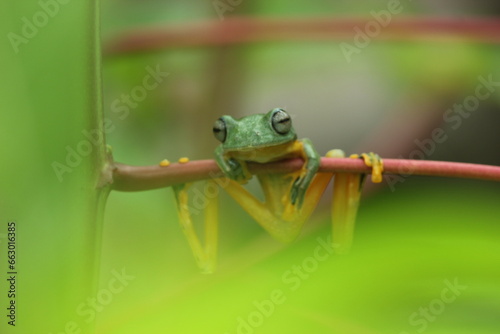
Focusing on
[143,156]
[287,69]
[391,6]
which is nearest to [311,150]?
[143,156]

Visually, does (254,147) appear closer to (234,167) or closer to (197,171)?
(234,167)

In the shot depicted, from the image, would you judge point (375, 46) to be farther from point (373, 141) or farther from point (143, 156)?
point (143, 156)

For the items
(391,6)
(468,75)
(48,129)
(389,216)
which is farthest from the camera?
(391,6)

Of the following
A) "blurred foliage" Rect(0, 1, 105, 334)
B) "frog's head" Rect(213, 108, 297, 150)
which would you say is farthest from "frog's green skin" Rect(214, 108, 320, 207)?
"blurred foliage" Rect(0, 1, 105, 334)

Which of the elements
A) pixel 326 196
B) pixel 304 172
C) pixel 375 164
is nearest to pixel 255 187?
pixel 326 196

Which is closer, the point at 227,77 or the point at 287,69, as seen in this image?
the point at 227,77

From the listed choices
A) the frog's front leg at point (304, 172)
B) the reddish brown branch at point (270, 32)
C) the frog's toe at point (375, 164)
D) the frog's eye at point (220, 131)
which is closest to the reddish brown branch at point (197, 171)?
the frog's toe at point (375, 164)

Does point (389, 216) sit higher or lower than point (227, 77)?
lower

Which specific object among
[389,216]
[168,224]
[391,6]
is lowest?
[168,224]
